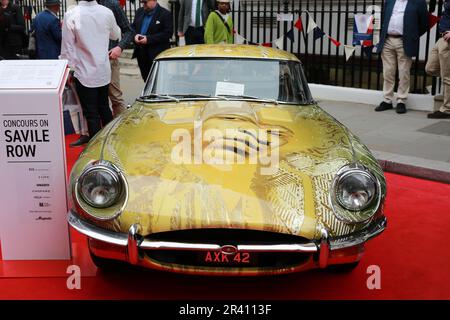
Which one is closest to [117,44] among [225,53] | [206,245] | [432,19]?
[225,53]

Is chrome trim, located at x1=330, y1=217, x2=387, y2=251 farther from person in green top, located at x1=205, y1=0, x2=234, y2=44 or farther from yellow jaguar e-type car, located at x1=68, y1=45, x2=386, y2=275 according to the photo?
person in green top, located at x1=205, y1=0, x2=234, y2=44

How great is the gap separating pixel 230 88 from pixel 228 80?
4.1 inches

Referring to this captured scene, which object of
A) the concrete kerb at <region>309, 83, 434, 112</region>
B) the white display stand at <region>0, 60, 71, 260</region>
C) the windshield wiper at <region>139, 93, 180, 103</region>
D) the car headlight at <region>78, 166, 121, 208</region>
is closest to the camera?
the car headlight at <region>78, 166, 121, 208</region>

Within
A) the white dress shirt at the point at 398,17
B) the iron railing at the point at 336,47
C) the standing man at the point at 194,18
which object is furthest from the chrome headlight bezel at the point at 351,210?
the standing man at the point at 194,18

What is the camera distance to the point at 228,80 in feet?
15.6

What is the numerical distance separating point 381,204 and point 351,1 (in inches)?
389

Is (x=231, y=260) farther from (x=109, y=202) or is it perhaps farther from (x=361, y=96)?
(x=361, y=96)

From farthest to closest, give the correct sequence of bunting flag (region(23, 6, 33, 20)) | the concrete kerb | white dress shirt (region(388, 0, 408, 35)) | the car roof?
bunting flag (region(23, 6, 33, 20))
the concrete kerb
white dress shirt (region(388, 0, 408, 35))
the car roof

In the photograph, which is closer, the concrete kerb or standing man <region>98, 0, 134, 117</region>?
standing man <region>98, 0, 134, 117</region>

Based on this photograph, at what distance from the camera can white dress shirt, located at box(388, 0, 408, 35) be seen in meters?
8.81

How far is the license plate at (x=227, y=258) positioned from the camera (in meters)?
3.15

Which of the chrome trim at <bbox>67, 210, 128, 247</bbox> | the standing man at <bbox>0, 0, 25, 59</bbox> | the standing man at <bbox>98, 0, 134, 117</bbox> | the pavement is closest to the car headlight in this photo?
the chrome trim at <bbox>67, 210, 128, 247</bbox>

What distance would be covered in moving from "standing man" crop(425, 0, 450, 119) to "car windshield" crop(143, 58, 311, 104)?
4278mm
